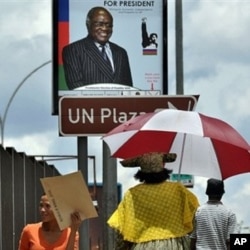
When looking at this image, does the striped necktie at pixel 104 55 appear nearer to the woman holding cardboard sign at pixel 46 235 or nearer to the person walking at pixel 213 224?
the person walking at pixel 213 224

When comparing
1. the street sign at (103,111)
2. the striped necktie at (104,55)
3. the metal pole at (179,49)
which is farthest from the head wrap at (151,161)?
the metal pole at (179,49)

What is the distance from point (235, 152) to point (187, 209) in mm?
1144

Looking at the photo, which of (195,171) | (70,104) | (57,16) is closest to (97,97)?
(70,104)

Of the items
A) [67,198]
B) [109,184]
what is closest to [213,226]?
[67,198]

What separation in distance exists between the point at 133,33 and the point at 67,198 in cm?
1102

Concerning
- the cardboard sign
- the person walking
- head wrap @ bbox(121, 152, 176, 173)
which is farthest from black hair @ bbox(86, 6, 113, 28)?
the cardboard sign

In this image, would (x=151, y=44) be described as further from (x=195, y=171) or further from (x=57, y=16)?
(x=195, y=171)

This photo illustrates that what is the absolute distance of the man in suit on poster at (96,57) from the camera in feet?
60.3

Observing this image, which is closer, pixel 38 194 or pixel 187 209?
pixel 187 209

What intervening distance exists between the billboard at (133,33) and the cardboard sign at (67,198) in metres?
10.1

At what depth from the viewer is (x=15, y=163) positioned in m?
16.5

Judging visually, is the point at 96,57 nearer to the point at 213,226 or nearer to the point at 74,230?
the point at 213,226

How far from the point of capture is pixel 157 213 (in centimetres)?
855

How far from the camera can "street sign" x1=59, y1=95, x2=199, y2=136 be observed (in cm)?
1264
